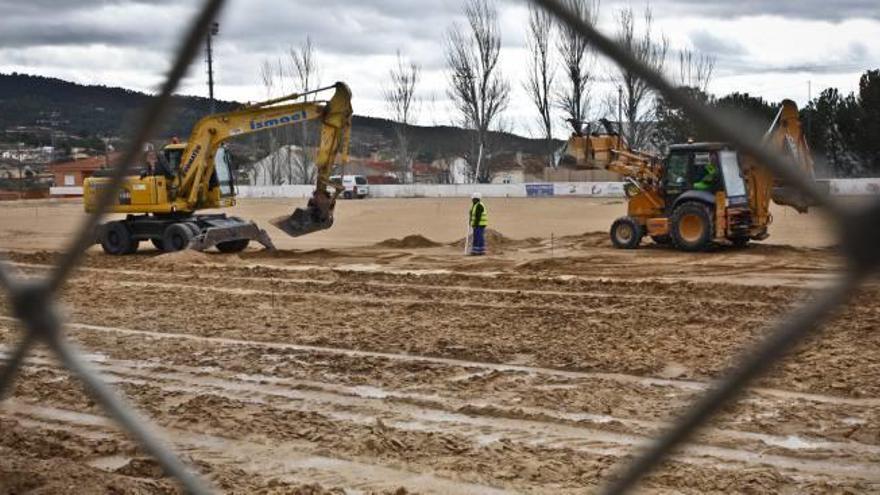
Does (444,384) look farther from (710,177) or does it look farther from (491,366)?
(710,177)

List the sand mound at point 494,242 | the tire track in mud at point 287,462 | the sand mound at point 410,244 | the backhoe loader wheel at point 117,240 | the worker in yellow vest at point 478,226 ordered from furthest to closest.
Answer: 1. the sand mound at point 410,244
2. the sand mound at point 494,242
3. the backhoe loader wheel at point 117,240
4. the worker in yellow vest at point 478,226
5. the tire track in mud at point 287,462

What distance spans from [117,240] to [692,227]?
12.6 meters

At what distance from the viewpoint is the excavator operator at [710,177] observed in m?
19.5

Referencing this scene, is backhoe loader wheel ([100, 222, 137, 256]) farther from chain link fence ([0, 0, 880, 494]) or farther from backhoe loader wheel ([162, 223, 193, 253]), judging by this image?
chain link fence ([0, 0, 880, 494])

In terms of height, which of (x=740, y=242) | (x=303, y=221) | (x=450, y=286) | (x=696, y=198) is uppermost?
(x=696, y=198)

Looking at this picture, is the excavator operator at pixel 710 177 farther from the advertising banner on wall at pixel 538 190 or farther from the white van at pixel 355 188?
the white van at pixel 355 188

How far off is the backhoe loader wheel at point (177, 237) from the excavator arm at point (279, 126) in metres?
0.55

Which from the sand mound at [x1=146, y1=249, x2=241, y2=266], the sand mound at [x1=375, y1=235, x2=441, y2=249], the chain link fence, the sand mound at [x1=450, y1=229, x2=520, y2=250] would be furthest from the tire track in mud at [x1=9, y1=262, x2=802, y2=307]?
the chain link fence

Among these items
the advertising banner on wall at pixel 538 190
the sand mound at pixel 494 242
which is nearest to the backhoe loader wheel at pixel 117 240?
the sand mound at pixel 494 242

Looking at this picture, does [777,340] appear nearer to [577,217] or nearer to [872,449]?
[872,449]

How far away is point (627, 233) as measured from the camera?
21844 mm

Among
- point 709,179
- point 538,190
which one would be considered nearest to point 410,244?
point 709,179

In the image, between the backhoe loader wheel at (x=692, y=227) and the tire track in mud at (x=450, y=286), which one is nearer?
the tire track in mud at (x=450, y=286)

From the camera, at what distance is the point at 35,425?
7141 mm
